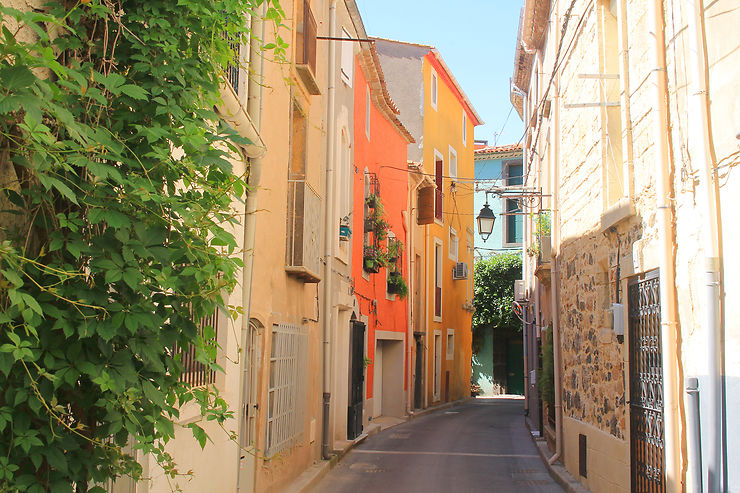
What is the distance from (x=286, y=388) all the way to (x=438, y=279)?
1775 centimetres

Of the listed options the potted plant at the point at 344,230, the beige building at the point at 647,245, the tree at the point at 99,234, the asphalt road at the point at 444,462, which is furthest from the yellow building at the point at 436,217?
the tree at the point at 99,234

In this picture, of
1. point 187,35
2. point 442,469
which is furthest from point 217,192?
point 442,469

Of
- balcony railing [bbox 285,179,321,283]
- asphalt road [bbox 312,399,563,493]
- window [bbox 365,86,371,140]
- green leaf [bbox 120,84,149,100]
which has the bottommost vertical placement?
asphalt road [bbox 312,399,563,493]

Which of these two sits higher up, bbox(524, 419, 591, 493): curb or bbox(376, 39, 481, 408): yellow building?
bbox(376, 39, 481, 408): yellow building

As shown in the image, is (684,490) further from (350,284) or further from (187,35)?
(350,284)

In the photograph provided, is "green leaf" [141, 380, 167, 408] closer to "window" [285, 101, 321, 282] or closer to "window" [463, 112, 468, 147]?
"window" [285, 101, 321, 282]

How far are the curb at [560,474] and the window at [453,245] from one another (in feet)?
51.1

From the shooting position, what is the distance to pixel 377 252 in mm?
17766

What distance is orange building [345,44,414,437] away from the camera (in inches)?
634

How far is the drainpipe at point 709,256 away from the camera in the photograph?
518 cm

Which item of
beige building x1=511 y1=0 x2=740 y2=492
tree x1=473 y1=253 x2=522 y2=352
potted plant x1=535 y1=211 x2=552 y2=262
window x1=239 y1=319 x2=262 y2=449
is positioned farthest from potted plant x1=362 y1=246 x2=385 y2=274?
tree x1=473 y1=253 x2=522 y2=352

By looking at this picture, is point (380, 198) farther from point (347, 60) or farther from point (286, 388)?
point (286, 388)

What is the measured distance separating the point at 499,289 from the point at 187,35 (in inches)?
1206

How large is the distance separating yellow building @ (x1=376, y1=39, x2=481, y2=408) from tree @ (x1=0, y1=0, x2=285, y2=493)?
19031 millimetres
